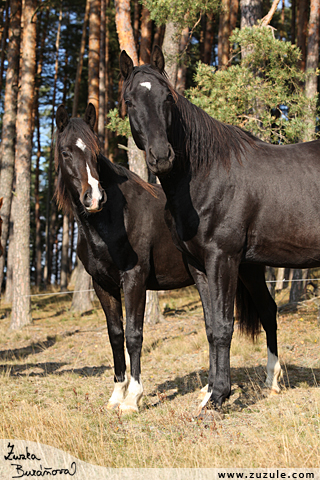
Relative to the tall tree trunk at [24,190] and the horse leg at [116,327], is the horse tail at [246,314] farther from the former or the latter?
the tall tree trunk at [24,190]

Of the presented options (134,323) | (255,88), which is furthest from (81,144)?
(255,88)

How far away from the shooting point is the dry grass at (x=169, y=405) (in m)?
3.01

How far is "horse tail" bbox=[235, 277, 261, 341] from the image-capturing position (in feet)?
17.3

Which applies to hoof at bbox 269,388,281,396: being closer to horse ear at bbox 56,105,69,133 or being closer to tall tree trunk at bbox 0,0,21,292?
horse ear at bbox 56,105,69,133

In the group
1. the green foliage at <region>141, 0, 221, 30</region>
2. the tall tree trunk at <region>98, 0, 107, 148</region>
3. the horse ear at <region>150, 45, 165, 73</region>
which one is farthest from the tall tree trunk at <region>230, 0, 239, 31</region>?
the horse ear at <region>150, 45, 165, 73</region>

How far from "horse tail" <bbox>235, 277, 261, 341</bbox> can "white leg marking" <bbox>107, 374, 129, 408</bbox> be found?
160 centimetres

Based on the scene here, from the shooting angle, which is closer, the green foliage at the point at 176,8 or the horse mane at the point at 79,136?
the horse mane at the point at 79,136

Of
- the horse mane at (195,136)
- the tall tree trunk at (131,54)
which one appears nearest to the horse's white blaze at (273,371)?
the horse mane at (195,136)

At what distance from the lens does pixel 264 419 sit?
3.81 metres

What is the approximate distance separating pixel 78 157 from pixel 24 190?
844cm

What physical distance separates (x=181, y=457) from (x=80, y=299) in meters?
11.6

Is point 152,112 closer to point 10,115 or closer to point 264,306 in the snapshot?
point 264,306

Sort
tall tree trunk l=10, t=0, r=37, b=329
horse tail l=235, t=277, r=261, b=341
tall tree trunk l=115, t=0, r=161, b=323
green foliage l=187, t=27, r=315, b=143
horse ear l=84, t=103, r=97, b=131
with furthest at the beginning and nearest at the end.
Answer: tall tree trunk l=10, t=0, r=37, b=329 → tall tree trunk l=115, t=0, r=161, b=323 → green foliage l=187, t=27, r=315, b=143 → horse tail l=235, t=277, r=261, b=341 → horse ear l=84, t=103, r=97, b=131

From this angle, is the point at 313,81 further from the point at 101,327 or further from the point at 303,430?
the point at 303,430
